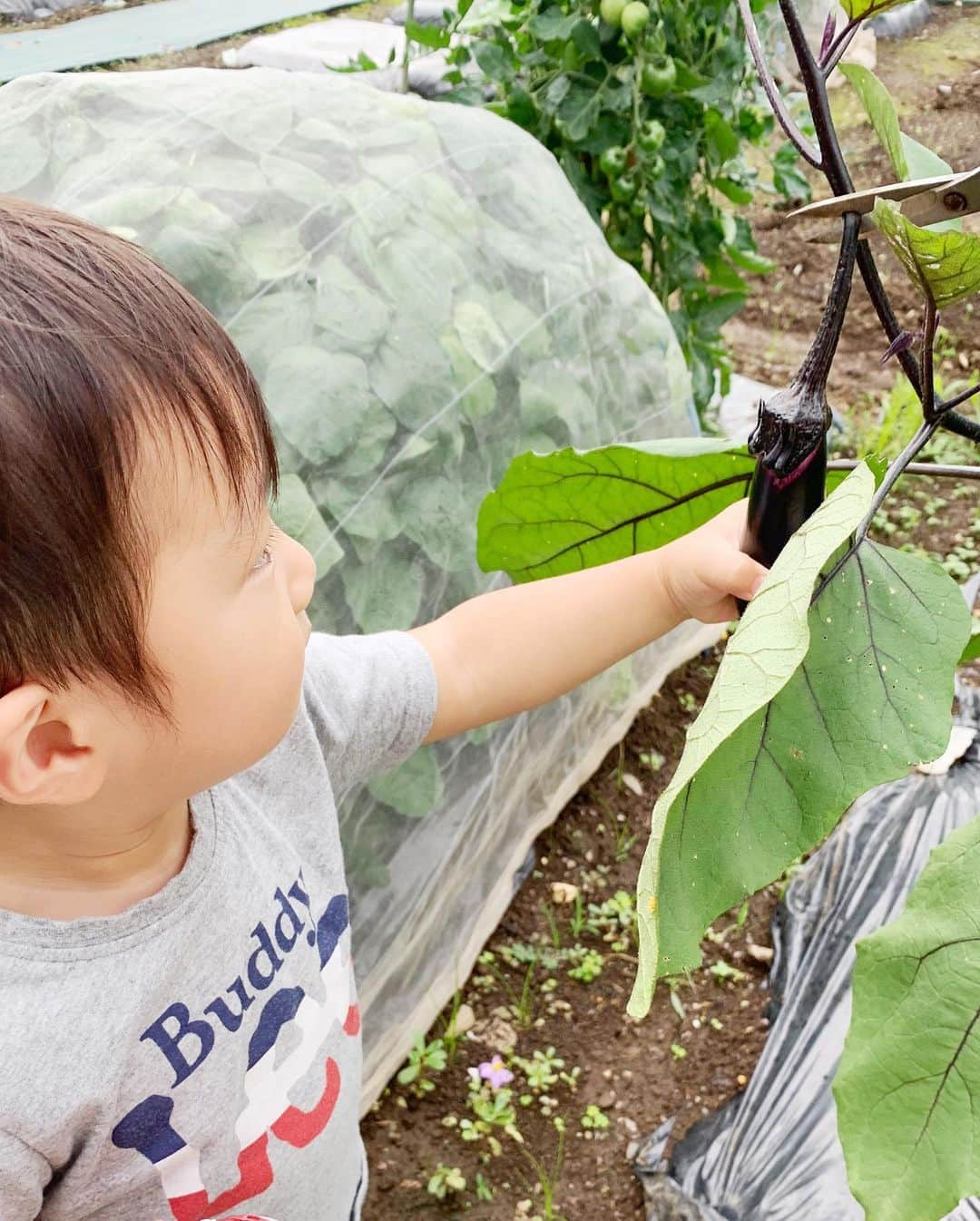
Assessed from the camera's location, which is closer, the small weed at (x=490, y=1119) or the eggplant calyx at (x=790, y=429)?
the eggplant calyx at (x=790, y=429)

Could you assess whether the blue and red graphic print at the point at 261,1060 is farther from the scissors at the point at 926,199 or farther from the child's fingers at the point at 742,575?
the scissors at the point at 926,199

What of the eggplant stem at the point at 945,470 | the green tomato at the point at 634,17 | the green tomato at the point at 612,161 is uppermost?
the green tomato at the point at 634,17

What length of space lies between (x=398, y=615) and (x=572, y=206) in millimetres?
723

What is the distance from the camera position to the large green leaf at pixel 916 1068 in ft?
2.04

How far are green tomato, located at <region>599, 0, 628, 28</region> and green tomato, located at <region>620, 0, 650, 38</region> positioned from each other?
16 mm

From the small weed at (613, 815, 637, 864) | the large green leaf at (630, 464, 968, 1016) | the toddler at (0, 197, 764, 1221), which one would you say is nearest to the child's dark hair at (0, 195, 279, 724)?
the toddler at (0, 197, 764, 1221)

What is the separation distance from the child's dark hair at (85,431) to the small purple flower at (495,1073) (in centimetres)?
110

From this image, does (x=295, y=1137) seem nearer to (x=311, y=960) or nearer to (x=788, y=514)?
(x=311, y=960)

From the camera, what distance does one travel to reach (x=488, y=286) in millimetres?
1544

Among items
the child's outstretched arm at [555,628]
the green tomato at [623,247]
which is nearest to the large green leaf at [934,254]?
the child's outstretched arm at [555,628]

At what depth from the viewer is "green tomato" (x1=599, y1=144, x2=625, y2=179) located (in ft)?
6.62

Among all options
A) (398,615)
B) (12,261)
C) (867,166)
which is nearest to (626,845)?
(398,615)

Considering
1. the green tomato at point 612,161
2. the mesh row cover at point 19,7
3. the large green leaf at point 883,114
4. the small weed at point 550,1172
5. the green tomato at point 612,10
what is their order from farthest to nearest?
the mesh row cover at point 19,7 < the green tomato at point 612,161 < the green tomato at point 612,10 < the small weed at point 550,1172 < the large green leaf at point 883,114

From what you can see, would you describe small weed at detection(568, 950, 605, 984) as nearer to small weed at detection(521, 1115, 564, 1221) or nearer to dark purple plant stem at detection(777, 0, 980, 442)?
small weed at detection(521, 1115, 564, 1221)
